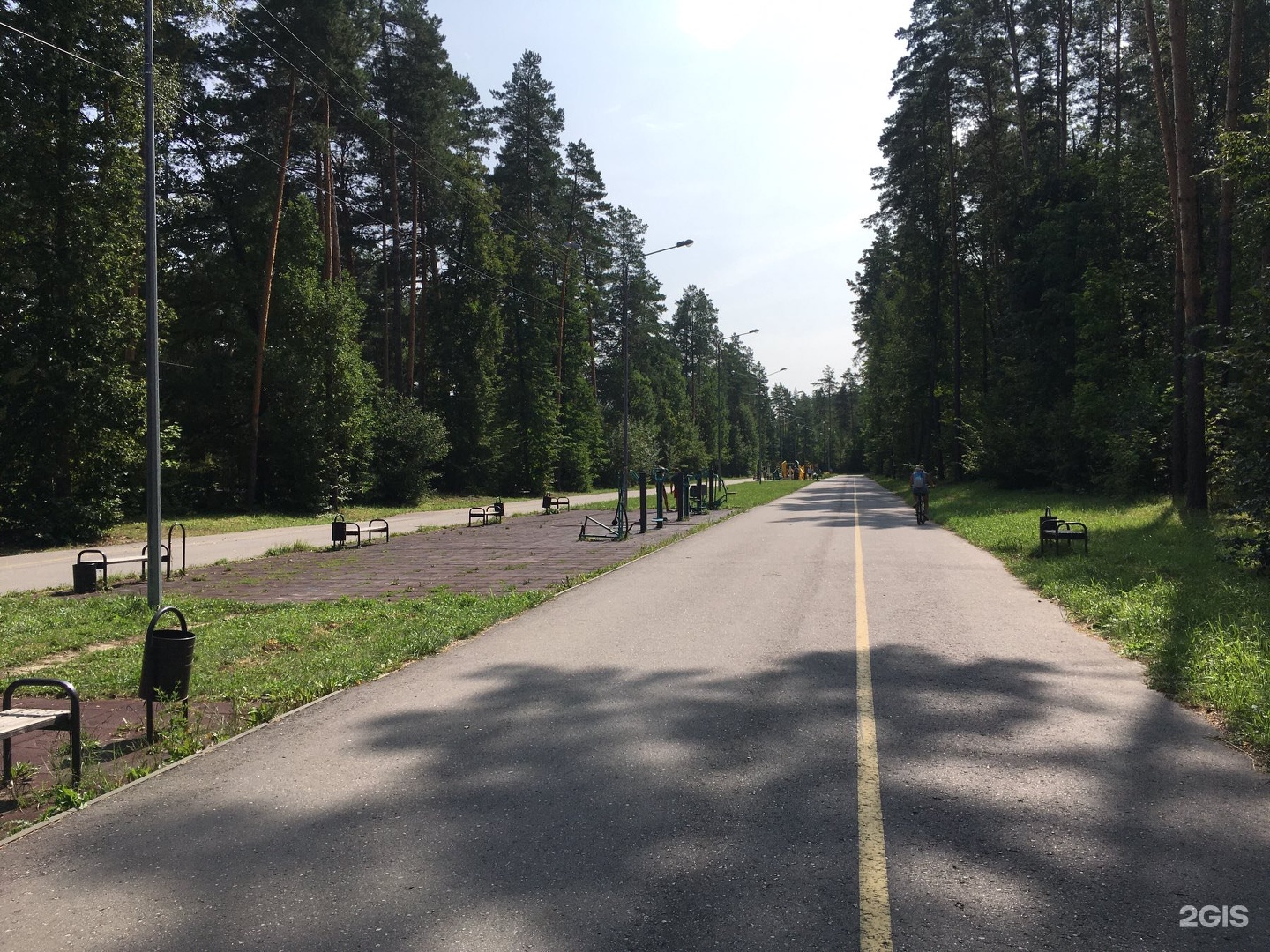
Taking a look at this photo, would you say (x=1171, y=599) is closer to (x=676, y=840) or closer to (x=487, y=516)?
(x=676, y=840)

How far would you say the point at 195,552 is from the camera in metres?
20.4

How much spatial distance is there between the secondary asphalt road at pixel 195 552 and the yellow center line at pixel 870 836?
13900 mm

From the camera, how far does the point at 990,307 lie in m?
48.4

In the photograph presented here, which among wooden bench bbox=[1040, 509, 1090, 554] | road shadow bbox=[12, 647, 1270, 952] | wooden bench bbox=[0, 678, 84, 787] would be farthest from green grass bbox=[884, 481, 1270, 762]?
wooden bench bbox=[0, 678, 84, 787]

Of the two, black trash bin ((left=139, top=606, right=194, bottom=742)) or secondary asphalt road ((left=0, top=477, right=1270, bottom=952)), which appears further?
black trash bin ((left=139, top=606, right=194, bottom=742))

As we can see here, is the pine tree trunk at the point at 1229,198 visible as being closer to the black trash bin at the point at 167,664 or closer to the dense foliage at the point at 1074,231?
the dense foliage at the point at 1074,231

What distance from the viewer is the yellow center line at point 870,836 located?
3252 millimetres

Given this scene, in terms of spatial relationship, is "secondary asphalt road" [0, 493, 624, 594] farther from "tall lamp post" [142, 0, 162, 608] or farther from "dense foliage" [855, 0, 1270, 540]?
"dense foliage" [855, 0, 1270, 540]

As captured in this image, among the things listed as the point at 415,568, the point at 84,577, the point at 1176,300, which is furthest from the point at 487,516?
the point at 1176,300

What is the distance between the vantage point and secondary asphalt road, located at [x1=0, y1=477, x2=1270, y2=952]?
3.35 meters

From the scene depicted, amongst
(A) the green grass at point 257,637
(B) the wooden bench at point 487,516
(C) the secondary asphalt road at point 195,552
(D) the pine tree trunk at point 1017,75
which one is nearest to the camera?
(A) the green grass at point 257,637

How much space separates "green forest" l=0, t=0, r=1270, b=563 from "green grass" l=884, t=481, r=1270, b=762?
1224 mm

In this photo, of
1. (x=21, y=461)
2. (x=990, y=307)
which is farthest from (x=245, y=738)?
(x=990, y=307)

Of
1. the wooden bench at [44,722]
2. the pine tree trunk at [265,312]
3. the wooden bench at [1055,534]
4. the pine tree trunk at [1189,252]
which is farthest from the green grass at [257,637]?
the pine tree trunk at [265,312]
